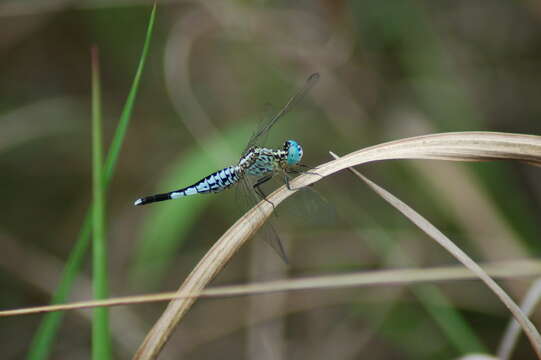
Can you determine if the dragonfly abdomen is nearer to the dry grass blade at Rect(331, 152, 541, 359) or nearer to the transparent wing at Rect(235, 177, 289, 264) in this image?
the transparent wing at Rect(235, 177, 289, 264)

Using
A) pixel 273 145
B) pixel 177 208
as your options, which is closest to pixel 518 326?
pixel 177 208

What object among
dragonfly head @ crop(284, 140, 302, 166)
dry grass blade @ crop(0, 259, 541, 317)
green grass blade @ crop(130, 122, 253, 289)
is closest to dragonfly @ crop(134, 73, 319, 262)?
dragonfly head @ crop(284, 140, 302, 166)

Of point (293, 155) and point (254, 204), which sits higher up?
point (293, 155)

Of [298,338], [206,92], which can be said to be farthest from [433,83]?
[298,338]

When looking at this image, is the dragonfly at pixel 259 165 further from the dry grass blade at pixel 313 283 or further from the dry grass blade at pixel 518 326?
the dry grass blade at pixel 518 326

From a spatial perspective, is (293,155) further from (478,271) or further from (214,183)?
(478,271)

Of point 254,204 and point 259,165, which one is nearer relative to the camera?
point 254,204

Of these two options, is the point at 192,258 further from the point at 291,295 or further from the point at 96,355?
the point at 96,355
